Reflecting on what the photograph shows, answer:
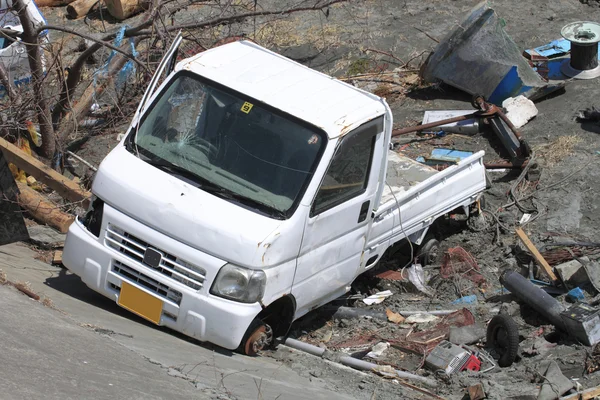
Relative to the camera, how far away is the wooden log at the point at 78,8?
50.6ft

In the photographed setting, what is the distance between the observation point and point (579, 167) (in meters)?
10.3

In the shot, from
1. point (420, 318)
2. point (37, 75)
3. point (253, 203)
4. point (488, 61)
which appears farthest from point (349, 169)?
point (488, 61)

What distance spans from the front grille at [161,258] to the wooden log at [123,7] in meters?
9.73

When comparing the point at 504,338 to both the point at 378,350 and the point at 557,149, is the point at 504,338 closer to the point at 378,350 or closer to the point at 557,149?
the point at 378,350

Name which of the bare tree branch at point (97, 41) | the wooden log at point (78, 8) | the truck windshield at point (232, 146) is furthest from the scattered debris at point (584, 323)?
the wooden log at point (78, 8)

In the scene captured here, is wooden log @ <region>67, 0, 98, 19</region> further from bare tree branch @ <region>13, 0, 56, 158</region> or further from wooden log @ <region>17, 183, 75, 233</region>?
wooden log @ <region>17, 183, 75, 233</region>

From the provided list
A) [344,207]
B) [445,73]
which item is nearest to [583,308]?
[344,207]

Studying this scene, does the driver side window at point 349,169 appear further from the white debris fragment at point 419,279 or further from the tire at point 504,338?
the white debris fragment at point 419,279

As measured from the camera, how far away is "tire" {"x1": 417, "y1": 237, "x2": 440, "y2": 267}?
865 centimetres

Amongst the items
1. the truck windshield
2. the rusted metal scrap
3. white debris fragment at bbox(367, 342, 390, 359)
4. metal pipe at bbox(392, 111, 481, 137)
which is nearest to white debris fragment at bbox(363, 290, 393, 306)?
white debris fragment at bbox(367, 342, 390, 359)

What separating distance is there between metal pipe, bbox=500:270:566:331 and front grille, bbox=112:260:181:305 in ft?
11.3

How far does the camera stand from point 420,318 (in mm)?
7738

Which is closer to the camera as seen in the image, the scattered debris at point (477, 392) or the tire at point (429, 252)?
the scattered debris at point (477, 392)

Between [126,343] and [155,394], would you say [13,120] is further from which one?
[155,394]
